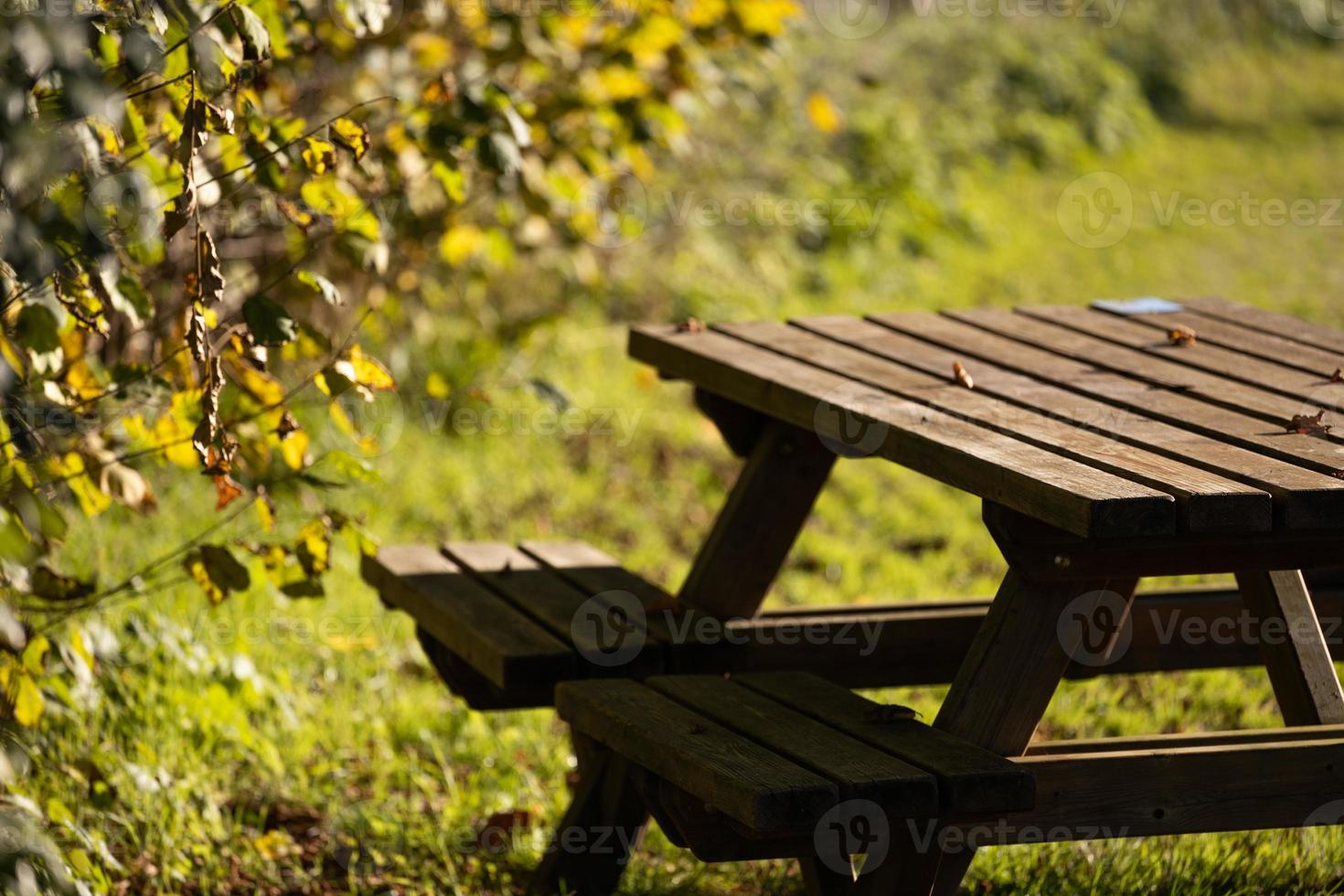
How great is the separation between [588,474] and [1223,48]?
10.1m

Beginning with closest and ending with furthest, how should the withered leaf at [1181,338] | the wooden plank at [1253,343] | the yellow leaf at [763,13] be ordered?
the wooden plank at [1253,343] < the withered leaf at [1181,338] < the yellow leaf at [763,13]

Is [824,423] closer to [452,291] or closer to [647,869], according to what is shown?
[647,869]

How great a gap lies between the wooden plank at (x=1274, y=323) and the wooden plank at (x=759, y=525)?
36.3 inches

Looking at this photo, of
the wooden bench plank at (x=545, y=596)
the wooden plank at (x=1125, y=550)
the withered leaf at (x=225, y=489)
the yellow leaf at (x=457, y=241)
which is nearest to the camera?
the wooden plank at (x=1125, y=550)

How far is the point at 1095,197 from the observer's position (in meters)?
10.8

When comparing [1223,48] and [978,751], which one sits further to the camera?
[1223,48]

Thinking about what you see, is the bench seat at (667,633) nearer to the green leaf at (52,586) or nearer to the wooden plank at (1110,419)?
the wooden plank at (1110,419)

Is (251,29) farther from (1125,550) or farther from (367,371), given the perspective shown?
(1125,550)

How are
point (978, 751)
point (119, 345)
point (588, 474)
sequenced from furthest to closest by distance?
1. point (588, 474)
2. point (119, 345)
3. point (978, 751)

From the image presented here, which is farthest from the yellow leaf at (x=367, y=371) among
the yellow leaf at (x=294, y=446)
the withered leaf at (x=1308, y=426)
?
the withered leaf at (x=1308, y=426)

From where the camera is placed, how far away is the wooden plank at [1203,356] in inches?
99.9

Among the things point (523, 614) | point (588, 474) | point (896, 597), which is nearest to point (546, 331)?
point (588, 474)

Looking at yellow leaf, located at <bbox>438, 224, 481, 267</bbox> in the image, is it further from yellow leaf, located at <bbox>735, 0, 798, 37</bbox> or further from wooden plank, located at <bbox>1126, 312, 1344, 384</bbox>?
wooden plank, located at <bbox>1126, 312, 1344, 384</bbox>

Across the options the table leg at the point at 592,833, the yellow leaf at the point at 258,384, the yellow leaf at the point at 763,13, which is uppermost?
the yellow leaf at the point at 763,13
